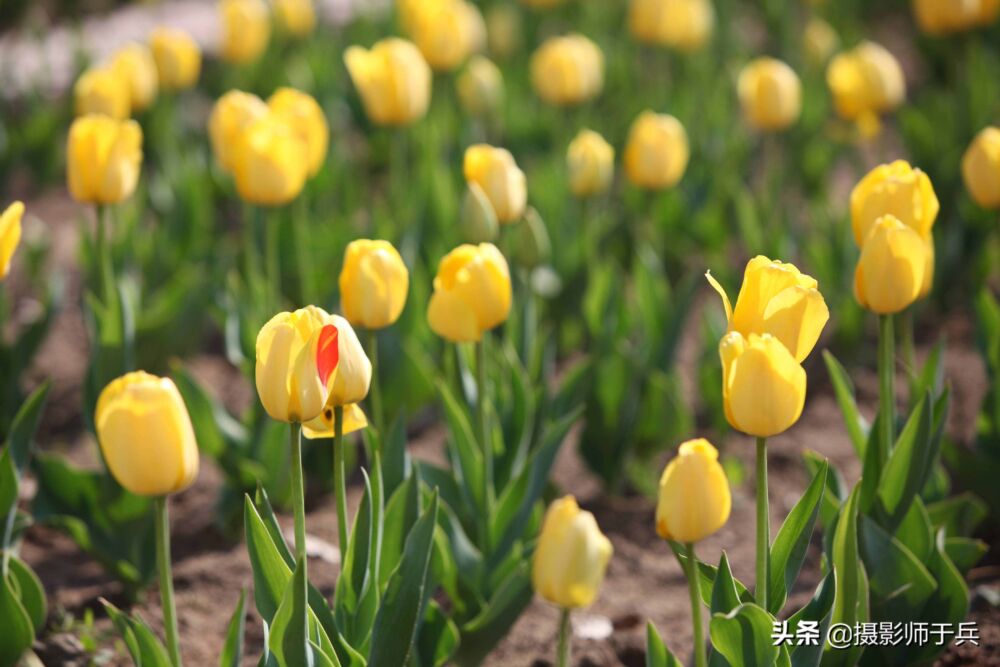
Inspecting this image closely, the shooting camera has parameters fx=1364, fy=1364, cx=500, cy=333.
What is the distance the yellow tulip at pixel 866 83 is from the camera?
3.76 meters

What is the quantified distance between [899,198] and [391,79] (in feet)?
5.32

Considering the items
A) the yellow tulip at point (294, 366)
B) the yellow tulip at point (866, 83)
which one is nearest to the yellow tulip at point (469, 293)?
the yellow tulip at point (294, 366)

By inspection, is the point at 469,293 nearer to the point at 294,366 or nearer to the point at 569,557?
the point at 294,366

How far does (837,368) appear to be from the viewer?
2355 mm

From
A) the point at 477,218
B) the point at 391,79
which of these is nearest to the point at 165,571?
the point at 477,218

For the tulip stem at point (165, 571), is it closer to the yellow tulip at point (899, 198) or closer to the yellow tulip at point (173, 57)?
the yellow tulip at point (899, 198)

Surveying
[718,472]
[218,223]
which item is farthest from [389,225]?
[718,472]

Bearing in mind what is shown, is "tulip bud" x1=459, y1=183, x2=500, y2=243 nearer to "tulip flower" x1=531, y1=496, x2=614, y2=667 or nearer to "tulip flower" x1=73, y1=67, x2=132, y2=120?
"tulip flower" x1=531, y1=496, x2=614, y2=667

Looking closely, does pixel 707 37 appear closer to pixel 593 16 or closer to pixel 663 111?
pixel 593 16

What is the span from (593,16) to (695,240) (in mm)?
2120

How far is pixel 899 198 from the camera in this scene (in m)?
2.08

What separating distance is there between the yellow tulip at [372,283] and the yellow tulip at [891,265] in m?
0.70

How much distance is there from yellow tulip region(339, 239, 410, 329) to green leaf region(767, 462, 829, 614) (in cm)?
68

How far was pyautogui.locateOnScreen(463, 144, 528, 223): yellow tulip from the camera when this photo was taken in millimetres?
2695
